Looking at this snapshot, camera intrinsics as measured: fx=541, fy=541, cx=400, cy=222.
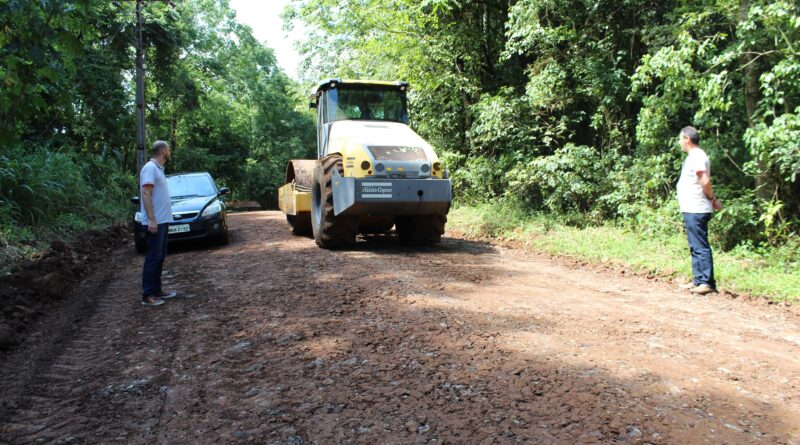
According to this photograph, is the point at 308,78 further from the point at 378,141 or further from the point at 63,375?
the point at 63,375

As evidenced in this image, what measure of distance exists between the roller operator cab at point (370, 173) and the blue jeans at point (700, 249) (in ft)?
11.6

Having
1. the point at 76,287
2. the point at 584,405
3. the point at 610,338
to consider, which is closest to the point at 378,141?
the point at 76,287

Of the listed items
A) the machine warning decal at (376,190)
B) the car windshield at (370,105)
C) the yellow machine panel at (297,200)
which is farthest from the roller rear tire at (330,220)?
the yellow machine panel at (297,200)

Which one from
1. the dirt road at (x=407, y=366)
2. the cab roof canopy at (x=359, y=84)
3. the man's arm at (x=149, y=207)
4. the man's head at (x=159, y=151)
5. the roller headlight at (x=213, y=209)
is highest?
the cab roof canopy at (x=359, y=84)

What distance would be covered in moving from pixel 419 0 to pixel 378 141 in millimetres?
6714

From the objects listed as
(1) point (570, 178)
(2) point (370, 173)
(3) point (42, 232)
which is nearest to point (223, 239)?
(3) point (42, 232)

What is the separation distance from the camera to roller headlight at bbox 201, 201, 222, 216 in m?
10.2

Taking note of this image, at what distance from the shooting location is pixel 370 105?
10.5 metres

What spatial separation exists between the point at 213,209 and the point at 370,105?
3603 mm

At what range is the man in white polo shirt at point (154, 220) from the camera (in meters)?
6.03

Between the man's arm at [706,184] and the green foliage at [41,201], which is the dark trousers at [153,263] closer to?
the green foliage at [41,201]

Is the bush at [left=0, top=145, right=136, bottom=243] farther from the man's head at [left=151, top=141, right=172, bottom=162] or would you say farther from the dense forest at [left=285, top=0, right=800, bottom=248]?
the dense forest at [left=285, top=0, right=800, bottom=248]

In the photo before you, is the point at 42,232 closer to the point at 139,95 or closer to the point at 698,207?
the point at 139,95

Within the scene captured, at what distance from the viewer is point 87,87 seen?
19.7 meters
